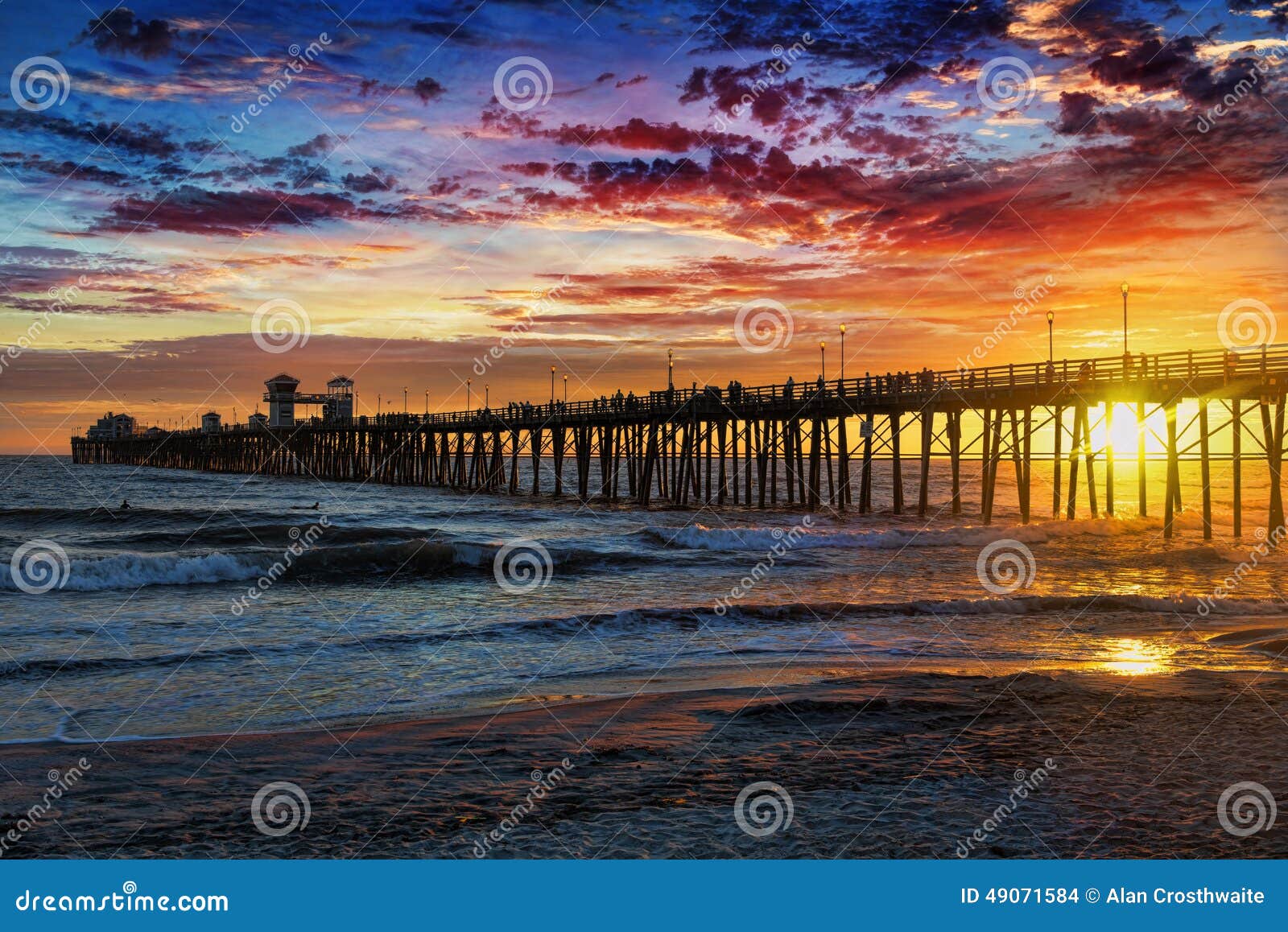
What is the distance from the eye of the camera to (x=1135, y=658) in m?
12.6

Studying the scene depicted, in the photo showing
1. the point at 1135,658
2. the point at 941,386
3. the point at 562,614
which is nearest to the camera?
the point at 1135,658

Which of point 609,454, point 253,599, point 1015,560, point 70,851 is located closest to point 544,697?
point 70,851

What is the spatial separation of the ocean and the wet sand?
1.25 metres

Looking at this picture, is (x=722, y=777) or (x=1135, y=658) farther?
(x=1135, y=658)

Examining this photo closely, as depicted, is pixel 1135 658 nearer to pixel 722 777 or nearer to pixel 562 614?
pixel 722 777

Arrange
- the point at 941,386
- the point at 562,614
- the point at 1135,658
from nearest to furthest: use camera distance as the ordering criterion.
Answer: the point at 1135,658, the point at 562,614, the point at 941,386

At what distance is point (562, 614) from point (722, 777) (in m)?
10.9

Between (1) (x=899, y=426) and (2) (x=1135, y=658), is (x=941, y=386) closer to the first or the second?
(1) (x=899, y=426)

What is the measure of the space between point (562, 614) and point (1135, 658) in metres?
9.61

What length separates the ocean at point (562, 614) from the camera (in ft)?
37.6

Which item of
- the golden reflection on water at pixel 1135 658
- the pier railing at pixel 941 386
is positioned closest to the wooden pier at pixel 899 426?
the pier railing at pixel 941 386

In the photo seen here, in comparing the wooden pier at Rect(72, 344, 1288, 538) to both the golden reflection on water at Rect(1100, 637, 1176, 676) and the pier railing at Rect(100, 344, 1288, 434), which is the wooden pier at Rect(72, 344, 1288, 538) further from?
the golden reflection on water at Rect(1100, 637, 1176, 676)

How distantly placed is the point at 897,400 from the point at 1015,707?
2993 centimetres

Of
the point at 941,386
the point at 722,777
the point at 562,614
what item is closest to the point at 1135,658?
the point at 722,777
